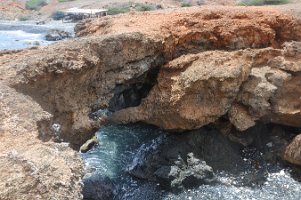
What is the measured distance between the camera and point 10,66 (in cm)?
934

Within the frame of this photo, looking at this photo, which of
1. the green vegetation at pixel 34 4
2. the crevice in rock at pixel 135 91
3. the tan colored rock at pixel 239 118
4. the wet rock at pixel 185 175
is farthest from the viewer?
the green vegetation at pixel 34 4

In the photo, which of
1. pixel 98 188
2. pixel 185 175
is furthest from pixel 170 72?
pixel 98 188

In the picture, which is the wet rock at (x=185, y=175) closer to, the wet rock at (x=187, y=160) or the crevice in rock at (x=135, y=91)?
the wet rock at (x=187, y=160)

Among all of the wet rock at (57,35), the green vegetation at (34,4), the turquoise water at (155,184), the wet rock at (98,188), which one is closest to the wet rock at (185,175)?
the turquoise water at (155,184)

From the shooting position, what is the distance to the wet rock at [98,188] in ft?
38.8

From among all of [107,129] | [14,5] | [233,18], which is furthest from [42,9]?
[233,18]

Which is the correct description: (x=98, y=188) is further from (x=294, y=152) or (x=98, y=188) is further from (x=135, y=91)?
(x=294, y=152)

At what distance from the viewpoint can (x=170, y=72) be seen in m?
12.1

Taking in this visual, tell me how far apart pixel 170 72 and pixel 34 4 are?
4241 cm

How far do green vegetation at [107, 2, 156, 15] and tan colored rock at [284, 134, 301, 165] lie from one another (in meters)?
26.8

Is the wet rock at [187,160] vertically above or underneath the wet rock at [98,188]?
above

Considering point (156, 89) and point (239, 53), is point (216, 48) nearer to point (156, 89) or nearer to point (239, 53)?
point (239, 53)

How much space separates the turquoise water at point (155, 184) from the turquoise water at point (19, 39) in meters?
14.9

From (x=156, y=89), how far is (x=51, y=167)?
6.77m
